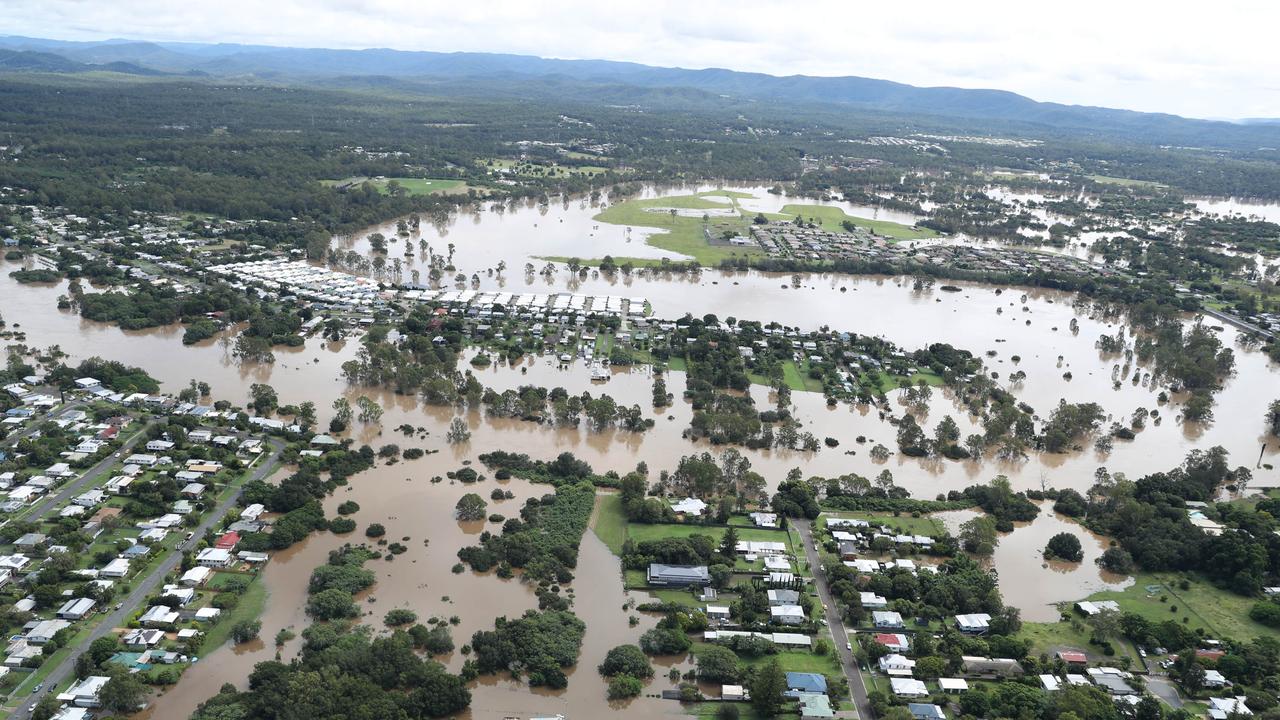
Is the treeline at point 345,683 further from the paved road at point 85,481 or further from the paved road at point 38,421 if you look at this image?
the paved road at point 38,421

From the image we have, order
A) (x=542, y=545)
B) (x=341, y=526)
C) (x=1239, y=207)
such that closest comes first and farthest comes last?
(x=542, y=545) → (x=341, y=526) → (x=1239, y=207)

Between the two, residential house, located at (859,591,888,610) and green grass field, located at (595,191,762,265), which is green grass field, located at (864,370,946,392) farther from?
green grass field, located at (595,191,762,265)

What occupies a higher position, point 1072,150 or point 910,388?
point 1072,150

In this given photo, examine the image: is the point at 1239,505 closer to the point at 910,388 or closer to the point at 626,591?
the point at 910,388

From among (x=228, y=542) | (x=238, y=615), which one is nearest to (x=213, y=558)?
(x=228, y=542)

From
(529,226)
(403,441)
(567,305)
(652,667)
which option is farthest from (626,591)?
(529,226)

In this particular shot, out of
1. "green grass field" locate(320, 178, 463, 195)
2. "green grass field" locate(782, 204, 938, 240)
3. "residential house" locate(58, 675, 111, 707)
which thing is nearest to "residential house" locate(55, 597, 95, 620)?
"residential house" locate(58, 675, 111, 707)

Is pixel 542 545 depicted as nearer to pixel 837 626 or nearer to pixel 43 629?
pixel 837 626
